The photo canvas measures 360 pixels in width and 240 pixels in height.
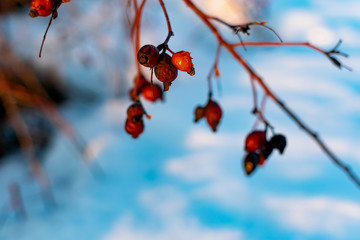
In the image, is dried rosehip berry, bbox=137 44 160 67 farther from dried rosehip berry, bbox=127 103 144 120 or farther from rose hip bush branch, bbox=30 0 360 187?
dried rosehip berry, bbox=127 103 144 120

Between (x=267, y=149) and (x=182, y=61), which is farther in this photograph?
(x=267, y=149)

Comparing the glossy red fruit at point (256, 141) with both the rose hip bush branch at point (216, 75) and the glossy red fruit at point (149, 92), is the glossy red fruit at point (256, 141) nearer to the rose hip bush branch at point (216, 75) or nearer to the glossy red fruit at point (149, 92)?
the rose hip bush branch at point (216, 75)

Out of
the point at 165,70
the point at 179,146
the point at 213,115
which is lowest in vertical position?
the point at 165,70

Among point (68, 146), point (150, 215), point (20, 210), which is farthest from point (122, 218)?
point (68, 146)

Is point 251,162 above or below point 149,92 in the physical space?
below

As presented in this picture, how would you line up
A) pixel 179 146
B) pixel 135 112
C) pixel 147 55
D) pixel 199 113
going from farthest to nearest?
pixel 179 146 → pixel 199 113 → pixel 135 112 → pixel 147 55

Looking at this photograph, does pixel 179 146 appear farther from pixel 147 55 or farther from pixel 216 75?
Answer: pixel 147 55

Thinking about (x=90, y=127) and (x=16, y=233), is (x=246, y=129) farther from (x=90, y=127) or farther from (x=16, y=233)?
(x=16, y=233)

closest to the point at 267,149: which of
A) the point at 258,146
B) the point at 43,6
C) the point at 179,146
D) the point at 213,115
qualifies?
the point at 258,146
